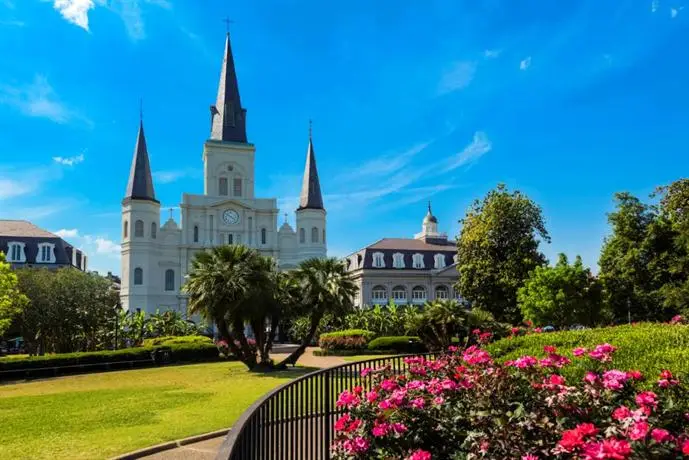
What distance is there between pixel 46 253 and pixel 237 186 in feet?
75.3

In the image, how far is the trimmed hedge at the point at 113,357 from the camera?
2570 centimetres

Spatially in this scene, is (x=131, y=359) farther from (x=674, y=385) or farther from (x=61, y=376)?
(x=674, y=385)

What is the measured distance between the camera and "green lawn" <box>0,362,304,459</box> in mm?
10438

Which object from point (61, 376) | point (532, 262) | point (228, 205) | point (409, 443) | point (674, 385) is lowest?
point (61, 376)

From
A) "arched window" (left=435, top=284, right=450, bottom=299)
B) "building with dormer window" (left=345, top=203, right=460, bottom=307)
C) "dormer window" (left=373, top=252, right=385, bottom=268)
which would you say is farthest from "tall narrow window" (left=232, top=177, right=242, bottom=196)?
"arched window" (left=435, top=284, right=450, bottom=299)

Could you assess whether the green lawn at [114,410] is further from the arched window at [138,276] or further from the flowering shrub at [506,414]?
the arched window at [138,276]

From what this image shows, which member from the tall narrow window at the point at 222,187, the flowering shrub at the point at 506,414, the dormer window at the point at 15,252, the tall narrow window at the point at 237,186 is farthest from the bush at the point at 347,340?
the dormer window at the point at 15,252

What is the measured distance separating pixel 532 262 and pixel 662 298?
829cm

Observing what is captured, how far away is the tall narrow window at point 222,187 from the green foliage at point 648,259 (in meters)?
44.5

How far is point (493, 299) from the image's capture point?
3803 cm

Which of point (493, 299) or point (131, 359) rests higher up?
point (493, 299)

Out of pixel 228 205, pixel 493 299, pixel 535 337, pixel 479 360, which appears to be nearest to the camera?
pixel 479 360

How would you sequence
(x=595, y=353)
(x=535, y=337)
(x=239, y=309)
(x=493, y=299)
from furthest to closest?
(x=493, y=299) < (x=239, y=309) < (x=535, y=337) < (x=595, y=353)

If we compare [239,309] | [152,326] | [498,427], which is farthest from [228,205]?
[498,427]
